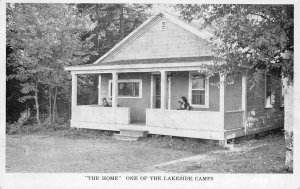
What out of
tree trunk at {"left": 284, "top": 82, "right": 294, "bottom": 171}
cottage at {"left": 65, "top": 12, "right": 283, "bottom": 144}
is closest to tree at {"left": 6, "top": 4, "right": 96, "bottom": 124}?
cottage at {"left": 65, "top": 12, "right": 283, "bottom": 144}

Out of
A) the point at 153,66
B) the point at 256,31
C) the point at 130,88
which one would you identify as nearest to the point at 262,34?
the point at 256,31

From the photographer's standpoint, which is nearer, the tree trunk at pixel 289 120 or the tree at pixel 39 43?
the tree trunk at pixel 289 120

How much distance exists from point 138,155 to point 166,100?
17.2 feet

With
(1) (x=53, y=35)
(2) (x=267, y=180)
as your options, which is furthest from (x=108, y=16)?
(2) (x=267, y=180)

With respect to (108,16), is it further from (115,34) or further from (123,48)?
(123,48)

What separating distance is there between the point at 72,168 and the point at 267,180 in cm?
459

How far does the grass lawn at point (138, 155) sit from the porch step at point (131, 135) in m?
0.29

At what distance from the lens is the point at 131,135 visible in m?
13.8

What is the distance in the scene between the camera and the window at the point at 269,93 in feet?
51.4

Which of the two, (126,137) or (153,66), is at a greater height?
(153,66)

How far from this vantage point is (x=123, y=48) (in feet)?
57.8

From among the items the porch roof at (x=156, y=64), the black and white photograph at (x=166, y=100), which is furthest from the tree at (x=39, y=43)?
the porch roof at (x=156, y=64)

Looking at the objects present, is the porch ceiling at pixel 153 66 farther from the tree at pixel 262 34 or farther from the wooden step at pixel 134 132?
the tree at pixel 262 34

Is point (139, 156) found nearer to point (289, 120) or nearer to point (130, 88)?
point (289, 120)
